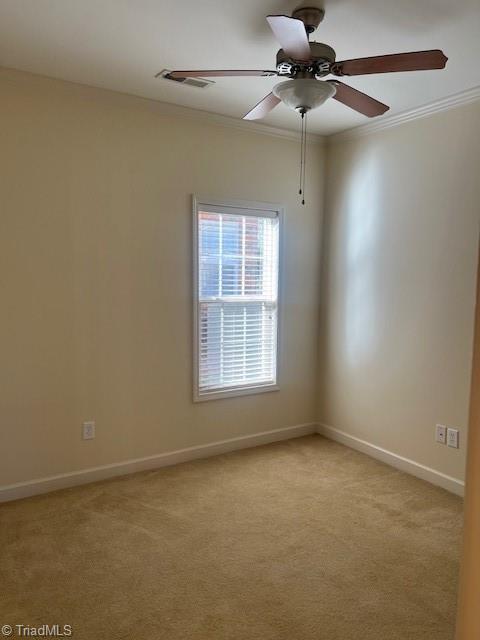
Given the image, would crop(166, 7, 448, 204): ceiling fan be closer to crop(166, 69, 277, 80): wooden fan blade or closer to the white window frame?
crop(166, 69, 277, 80): wooden fan blade

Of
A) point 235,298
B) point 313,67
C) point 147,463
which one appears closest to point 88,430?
point 147,463

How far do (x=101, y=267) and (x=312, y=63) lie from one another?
189cm

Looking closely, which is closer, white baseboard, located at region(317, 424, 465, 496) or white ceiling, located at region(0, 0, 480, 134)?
white ceiling, located at region(0, 0, 480, 134)

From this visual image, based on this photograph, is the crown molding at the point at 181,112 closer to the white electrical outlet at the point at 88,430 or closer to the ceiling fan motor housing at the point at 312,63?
the ceiling fan motor housing at the point at 312,63

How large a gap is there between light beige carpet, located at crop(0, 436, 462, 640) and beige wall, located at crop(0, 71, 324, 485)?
0.40m

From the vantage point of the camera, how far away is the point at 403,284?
11.8ft

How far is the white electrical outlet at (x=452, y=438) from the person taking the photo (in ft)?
10.7

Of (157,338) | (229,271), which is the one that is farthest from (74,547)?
(229,271)

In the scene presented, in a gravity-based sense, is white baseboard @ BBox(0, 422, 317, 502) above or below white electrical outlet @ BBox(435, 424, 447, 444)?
below

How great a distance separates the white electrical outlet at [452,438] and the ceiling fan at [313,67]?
2169 millimetres

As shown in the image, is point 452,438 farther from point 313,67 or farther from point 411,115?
point 313,67

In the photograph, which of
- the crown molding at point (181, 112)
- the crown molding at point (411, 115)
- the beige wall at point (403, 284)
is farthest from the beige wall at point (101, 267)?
the beige wall at point (403, 284)

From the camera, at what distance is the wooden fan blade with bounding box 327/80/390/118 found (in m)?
2.26

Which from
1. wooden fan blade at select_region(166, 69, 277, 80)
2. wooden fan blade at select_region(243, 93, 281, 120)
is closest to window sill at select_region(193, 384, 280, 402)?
wooden fan blade at select_region(243, 93, 281, 120)
